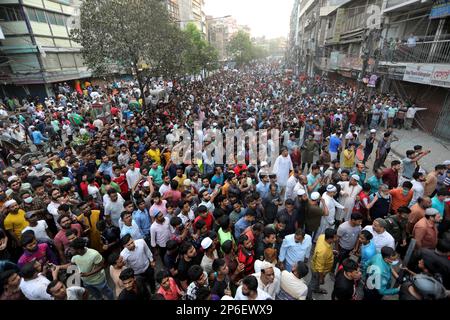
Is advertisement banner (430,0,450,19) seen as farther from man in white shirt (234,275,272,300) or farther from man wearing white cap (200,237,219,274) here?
man in white shirt (234,275,272,300)

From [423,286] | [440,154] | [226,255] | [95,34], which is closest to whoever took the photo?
[423,286]

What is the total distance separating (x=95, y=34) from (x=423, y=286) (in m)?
15.3

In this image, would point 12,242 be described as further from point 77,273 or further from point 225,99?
point 225,99

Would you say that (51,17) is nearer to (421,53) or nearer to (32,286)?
(32,286)

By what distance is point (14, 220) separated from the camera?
14.8ft

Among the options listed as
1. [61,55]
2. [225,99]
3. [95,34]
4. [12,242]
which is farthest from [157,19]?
[61,55]

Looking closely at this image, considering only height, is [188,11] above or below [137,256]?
above

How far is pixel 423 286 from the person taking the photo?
2.69m

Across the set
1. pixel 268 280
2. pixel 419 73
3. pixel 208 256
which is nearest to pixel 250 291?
pixel 268 280

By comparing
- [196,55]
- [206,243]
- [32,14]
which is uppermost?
[32,14]

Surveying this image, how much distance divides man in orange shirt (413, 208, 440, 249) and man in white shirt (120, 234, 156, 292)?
14.6 ft

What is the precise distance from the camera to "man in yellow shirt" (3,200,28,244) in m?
4.52

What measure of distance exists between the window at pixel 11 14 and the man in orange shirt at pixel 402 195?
30828 millimetres

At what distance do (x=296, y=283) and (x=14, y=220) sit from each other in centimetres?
493
